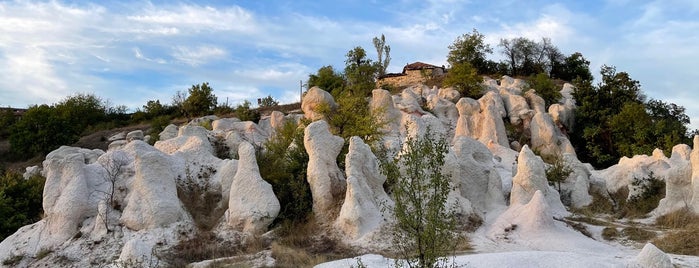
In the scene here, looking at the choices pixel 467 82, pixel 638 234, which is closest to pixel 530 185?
pixel 638 234

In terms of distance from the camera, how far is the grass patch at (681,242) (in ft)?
40.2

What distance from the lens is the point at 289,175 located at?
16.8 metres

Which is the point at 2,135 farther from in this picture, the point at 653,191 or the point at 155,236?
the point at 653,191

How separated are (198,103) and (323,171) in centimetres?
3512

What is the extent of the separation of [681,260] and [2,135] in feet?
159

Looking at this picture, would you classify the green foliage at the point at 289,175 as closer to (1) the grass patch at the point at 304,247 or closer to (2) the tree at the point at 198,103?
(1) the grass patch at the point at 304,247

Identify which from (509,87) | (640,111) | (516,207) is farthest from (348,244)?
(509,87)

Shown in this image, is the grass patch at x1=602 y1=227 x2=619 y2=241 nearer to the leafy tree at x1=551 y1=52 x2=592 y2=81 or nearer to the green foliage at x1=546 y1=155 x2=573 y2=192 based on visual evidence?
the green foliage at x1=546 y1=155 x2=573 y2=192

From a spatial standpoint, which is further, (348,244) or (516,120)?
(516,120)

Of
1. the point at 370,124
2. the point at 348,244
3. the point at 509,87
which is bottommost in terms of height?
the point at 348,244

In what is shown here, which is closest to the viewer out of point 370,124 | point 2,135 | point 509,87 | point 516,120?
point 370,124

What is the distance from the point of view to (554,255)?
1055cm

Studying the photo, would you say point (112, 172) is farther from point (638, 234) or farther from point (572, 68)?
point (572, 68)

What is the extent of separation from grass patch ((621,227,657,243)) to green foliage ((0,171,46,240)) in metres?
16.2
